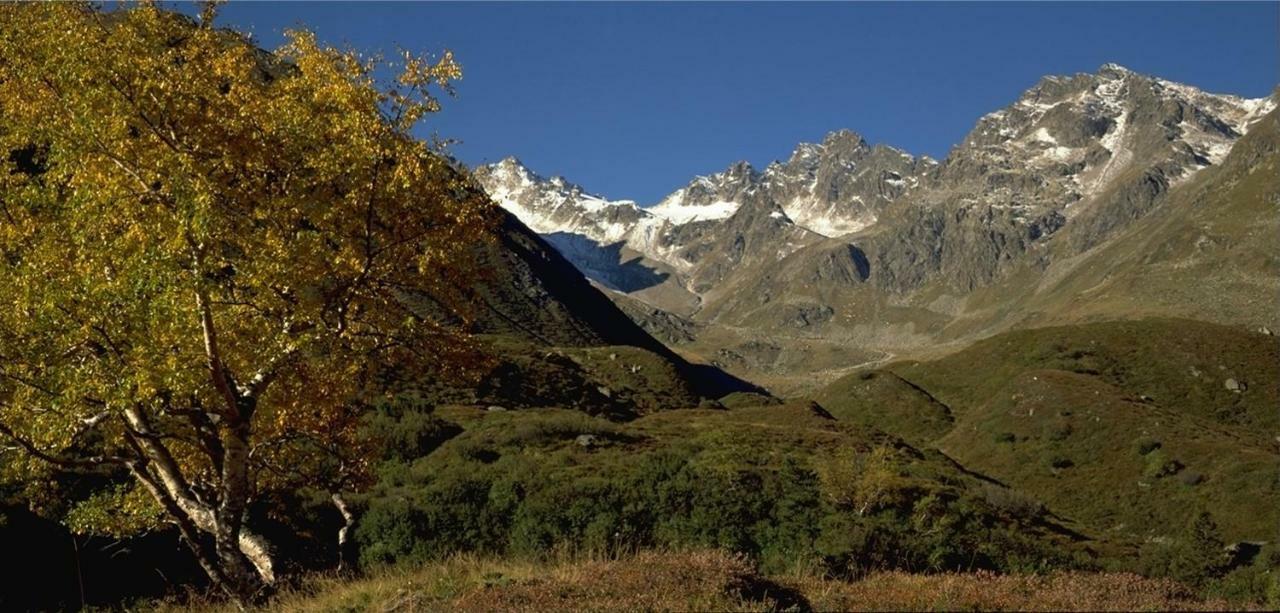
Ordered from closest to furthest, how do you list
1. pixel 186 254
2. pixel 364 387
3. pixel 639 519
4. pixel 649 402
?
pixel 186 254 → pixel 364 387 → pixel 639 519 → pixel 649 402

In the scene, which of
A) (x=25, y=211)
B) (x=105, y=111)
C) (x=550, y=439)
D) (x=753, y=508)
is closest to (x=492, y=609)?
(x=105, y=111)

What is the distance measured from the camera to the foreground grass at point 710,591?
1145 cm

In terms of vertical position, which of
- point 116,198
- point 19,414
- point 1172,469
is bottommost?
point 1172,469

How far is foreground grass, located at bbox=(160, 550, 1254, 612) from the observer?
11453 mm

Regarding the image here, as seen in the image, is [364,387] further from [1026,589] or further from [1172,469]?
[1172,469]

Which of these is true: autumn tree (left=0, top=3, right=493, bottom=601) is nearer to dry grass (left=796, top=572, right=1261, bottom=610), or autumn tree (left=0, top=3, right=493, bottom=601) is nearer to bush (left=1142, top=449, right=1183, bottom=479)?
dry grass (left=796, top=572, right=1261, bottom=610)

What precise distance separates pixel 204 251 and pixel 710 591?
1123 cm

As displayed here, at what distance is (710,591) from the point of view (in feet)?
40.1

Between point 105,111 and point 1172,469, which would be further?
point 1172,469

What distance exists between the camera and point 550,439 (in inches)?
1928

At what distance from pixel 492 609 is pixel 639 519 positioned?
1290cm

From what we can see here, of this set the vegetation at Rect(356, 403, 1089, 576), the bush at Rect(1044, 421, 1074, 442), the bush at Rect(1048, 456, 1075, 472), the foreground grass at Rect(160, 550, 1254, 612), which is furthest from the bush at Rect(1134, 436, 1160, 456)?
the foreground grass at Rect(160, 550, 1254, 612)

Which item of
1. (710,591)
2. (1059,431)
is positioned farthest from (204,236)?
(1059,431)

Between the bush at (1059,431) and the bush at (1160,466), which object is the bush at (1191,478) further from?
the bush at (1059,431)
